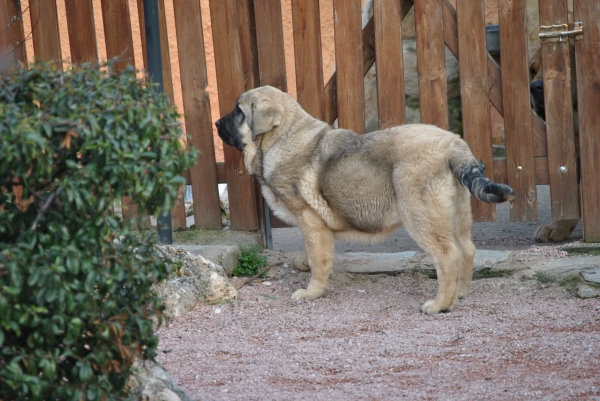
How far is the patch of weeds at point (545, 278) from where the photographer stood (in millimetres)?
5648

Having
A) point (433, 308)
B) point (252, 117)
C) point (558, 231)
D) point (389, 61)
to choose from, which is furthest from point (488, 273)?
point (252, 117)

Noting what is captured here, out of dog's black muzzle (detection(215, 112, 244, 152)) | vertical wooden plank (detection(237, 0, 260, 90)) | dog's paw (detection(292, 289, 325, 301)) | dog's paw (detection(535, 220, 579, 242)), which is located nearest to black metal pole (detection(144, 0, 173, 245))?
dog's black muzzle (detection(215, 112, 244, 152))

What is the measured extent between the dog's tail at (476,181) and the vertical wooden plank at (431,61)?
1385mm

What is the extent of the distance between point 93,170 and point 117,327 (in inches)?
22.8

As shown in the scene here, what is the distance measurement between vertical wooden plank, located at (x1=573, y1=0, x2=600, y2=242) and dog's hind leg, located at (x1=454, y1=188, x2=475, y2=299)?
1.42 metres

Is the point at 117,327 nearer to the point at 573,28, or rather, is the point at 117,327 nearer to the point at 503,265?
the point at 503,265

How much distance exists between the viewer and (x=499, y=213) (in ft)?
29.1

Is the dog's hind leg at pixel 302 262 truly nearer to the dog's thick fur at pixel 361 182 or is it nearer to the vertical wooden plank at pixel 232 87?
the dog's thick fur at pixel 361 182

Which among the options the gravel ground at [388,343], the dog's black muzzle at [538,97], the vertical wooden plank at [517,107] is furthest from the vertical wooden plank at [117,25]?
the dog's black muzzle at [538,97]

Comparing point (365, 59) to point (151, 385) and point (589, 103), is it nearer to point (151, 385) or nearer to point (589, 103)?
point (589, 103)

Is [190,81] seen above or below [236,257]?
above

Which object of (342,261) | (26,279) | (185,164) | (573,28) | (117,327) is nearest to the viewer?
(26,279)

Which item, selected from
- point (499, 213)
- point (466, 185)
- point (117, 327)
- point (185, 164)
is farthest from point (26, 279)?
point (499, 213)

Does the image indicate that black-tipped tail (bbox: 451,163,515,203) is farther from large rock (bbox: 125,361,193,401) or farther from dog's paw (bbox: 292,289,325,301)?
large rock (bbox: 125,361,193,401)
